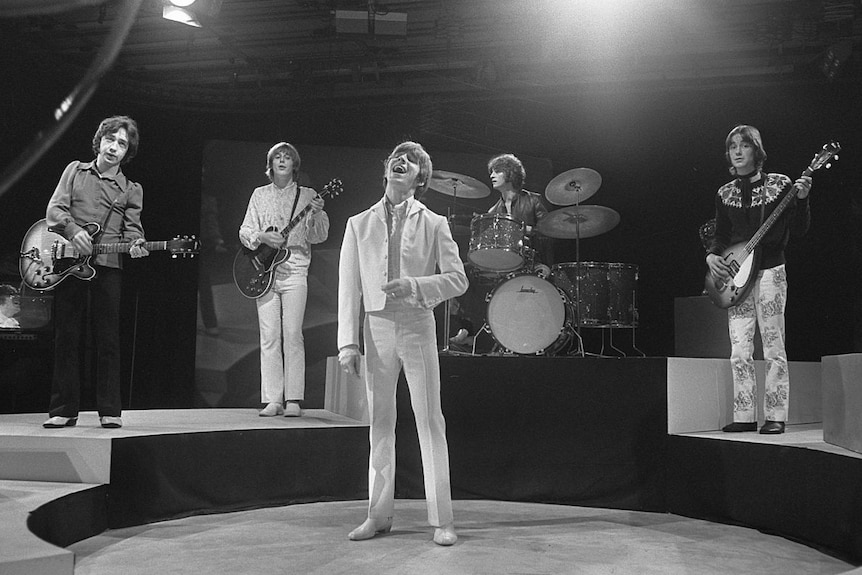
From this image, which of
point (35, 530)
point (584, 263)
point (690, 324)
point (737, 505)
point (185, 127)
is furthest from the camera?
point (185, 127)

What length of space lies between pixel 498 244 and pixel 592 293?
101 centimetres

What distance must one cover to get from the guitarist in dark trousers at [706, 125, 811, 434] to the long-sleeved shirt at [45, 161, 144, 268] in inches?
134

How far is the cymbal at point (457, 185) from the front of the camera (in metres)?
6.58

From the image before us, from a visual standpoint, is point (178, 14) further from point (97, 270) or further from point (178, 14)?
point (97, 270)

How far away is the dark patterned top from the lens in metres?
4.86

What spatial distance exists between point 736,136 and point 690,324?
9.17 ft

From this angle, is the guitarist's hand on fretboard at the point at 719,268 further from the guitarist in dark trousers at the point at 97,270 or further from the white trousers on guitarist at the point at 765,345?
the guitarist in dark trousers at the point at 97,270

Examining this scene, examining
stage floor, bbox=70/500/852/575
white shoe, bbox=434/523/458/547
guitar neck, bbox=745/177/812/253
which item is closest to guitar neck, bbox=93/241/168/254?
stage floor, bbox=70/500/852/575

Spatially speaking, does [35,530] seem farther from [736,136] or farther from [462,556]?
[736,136]

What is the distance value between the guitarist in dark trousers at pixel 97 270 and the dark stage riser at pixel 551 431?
1790 mm

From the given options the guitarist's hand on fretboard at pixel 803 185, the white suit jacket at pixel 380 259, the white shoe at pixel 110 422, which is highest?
the guitarist's hand on fretboard at pixel 803 185

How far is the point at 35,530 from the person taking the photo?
10.6 feet

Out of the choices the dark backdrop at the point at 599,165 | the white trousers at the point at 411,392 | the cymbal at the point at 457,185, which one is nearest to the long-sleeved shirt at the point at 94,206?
the white trousers at the point at 411,392

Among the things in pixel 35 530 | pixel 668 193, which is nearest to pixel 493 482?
Result: pixel 35 530
